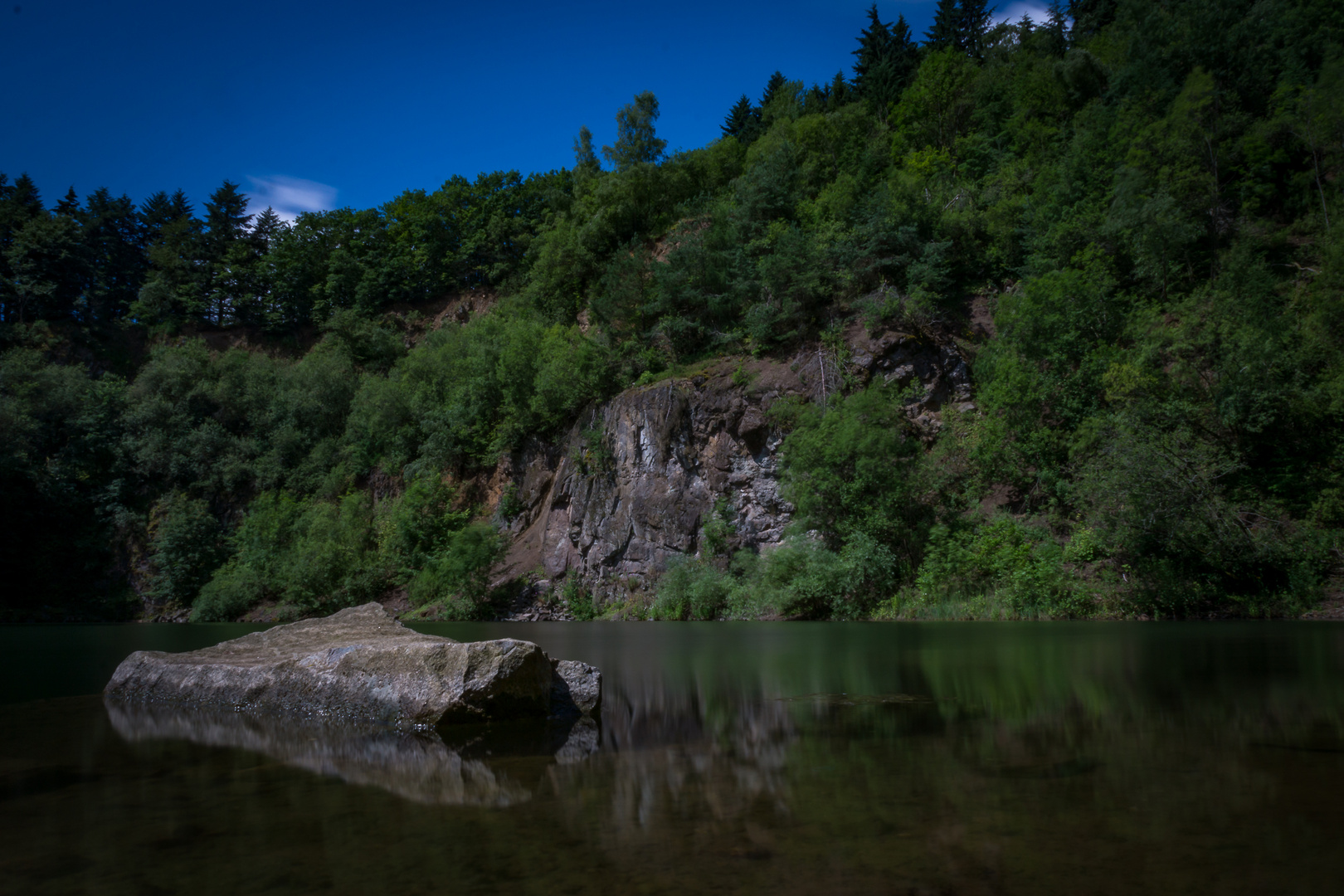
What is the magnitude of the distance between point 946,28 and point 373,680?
7037 centimetres

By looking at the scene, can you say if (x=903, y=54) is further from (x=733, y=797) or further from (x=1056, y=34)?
(x=733, y=797)

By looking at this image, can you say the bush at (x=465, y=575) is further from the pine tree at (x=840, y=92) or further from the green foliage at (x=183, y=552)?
the pine tree at (x=840, y=92)

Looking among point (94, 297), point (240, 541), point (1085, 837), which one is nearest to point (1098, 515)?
point (1085, 837)

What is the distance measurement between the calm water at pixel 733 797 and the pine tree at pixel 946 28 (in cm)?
6540

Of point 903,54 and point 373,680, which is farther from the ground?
point 903,54

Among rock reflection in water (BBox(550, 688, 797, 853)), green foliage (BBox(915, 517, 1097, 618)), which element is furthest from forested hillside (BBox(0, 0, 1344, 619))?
rock reflection in water (BBox(550, 688, 797, 853))

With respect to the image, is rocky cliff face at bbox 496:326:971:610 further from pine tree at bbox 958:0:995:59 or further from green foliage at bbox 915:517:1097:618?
pine tree at bbox 958:0:995:59

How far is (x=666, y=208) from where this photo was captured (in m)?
50.4

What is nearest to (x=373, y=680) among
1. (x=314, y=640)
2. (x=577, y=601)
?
(x=314, y=640)

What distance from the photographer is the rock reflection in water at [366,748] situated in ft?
12.8

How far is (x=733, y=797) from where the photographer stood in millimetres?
3527

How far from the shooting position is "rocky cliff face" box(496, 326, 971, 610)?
105ft

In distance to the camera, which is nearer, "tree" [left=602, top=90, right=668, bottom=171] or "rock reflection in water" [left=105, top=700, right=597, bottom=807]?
"rock reflection in water" [left=105, top=700, right=597, bottom=807]

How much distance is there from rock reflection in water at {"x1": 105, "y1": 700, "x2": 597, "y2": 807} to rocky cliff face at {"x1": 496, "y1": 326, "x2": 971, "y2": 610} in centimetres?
2577
